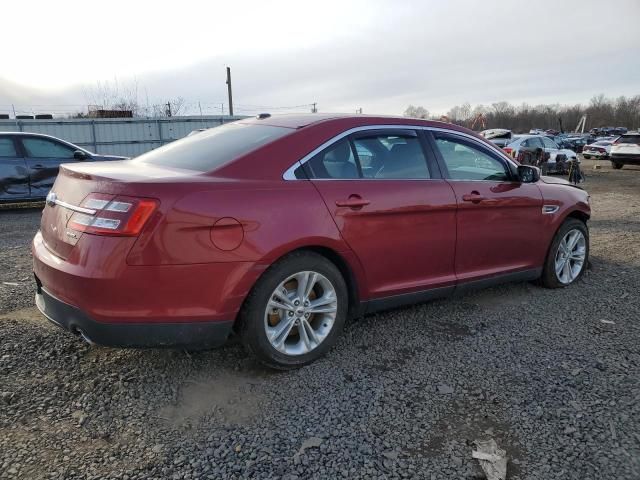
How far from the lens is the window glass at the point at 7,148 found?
9.02 meters

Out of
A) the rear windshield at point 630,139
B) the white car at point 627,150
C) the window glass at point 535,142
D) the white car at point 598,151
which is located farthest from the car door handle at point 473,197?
the white car at point 598,151

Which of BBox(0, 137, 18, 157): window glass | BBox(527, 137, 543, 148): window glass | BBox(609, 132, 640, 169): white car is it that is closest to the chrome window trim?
BBox(0, 137, 18, 157): window glass

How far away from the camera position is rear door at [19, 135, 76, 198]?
30.1 feet

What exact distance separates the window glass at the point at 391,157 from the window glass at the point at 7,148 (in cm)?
814

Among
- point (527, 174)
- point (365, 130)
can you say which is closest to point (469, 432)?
point (365, 130)

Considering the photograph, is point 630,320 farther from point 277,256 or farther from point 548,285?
point 277,256

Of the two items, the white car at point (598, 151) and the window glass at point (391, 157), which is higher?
the window glass at point (391, 157)

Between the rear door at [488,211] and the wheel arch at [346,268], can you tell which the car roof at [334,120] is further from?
the wheel arch at [346,268]

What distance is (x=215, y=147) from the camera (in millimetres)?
3316

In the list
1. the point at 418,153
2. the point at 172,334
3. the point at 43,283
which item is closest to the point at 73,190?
the point at 43,283

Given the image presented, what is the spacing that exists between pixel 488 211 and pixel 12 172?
8.51 m

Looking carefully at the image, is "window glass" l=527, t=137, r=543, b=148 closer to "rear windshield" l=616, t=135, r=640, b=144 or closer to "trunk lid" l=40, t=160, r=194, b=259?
"rear windshield" l=616, t=135, r=640, b=144

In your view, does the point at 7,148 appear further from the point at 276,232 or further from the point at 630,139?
the point at 630,139

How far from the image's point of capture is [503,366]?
128 inches
